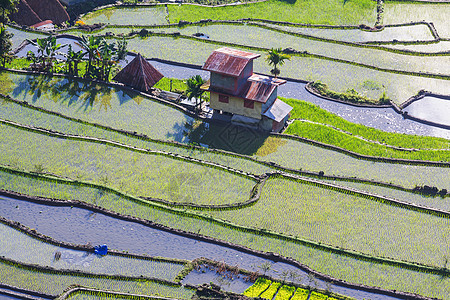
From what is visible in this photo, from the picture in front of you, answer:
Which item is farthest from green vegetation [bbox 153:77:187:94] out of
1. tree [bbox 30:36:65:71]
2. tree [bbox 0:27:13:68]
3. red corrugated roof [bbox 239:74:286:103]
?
tree [bbox 0:27:13:68]

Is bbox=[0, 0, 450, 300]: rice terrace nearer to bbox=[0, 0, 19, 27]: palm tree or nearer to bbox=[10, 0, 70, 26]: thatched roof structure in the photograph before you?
bbox=[10, 0, 70, 26]: thatched roof structure

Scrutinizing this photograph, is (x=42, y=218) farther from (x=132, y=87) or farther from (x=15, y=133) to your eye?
(x=132, y=87)

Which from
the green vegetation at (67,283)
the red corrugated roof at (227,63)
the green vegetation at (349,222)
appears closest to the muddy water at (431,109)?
the red corrugated roof at (227,63)

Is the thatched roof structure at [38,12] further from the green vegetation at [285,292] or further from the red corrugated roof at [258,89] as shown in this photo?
the green vegetation at [285,292]

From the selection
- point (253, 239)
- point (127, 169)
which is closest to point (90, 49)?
point (127, 169)

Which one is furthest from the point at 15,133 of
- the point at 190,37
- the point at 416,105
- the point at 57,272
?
the point at 416,105

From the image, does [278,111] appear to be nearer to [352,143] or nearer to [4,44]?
[352,143]

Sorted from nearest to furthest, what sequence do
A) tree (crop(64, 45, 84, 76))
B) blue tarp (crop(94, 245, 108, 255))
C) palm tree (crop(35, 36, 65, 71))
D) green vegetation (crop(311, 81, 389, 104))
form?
blue tarp (crop(94, 245, 108, 255)), tree (crop(64, 45, 84, 76)), palm tree (crop(35, 36, 65, 71)), green vegetation (crop(311, 81, 389, 104))

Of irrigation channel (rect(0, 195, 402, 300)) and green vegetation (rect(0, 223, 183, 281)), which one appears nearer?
green vegetation (rect(0, 223, 183, 281))

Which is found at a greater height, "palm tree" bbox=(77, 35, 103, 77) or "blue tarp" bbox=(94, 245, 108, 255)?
"palm tree" bbox=(77, 35, 103, 77)
